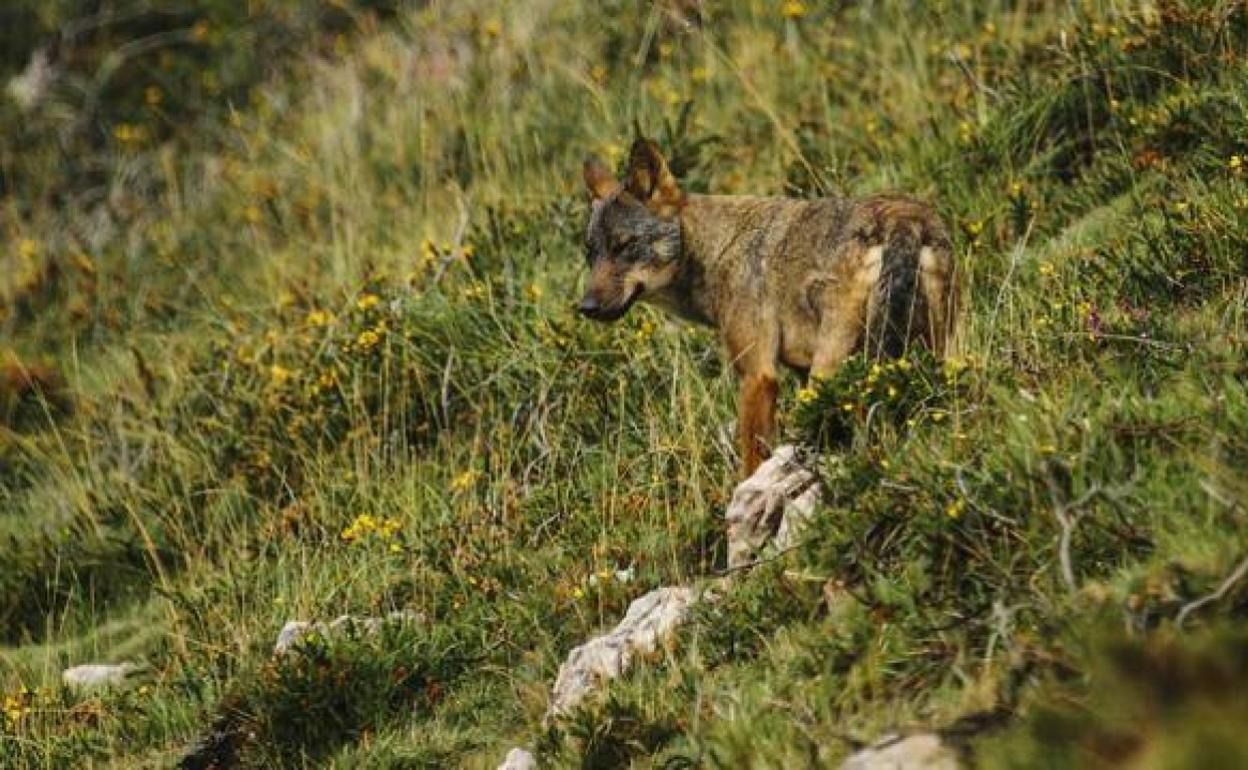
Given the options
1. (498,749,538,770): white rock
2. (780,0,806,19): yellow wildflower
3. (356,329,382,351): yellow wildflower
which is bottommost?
(498,749,538,770): white rock

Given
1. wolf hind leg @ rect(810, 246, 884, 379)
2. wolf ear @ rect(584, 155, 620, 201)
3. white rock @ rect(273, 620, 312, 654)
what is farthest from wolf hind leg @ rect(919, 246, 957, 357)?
white rock @ rect(273, 620, 312, 654)

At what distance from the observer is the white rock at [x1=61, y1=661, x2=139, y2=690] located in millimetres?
7410

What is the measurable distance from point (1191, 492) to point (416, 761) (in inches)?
110

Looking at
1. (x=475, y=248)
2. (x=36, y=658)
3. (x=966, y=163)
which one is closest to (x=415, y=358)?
(x=475, y=248)

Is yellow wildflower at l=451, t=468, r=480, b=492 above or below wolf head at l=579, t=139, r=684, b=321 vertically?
below

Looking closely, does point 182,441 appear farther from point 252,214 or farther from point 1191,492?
point 1191,492

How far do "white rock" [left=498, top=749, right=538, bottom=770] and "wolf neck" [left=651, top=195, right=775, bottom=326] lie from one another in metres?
2.34

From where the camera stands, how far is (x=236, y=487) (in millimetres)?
8742

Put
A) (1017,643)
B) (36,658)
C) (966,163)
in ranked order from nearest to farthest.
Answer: (1017,643), (36,658), (966,163)

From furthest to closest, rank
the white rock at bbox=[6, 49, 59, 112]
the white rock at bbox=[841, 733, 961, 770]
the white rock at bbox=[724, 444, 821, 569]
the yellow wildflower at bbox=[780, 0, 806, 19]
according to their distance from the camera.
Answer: the white rock at bbox=[6, 49, 59, 112] → the yellow wildflower at bbox=[780, 0, 806, 19] → the white rock at bbox=[724, 444, 821, 569] → the white rock at bbox=[841, 733, 961, 770]

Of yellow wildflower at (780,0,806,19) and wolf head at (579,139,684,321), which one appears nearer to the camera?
wolf head at (579,139,684,321)

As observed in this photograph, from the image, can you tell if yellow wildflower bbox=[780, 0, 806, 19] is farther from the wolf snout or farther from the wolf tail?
the wolf tail

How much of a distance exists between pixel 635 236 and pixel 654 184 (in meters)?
0.30

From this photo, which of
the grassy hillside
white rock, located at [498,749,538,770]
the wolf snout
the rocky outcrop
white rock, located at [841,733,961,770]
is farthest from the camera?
the wolf snout
